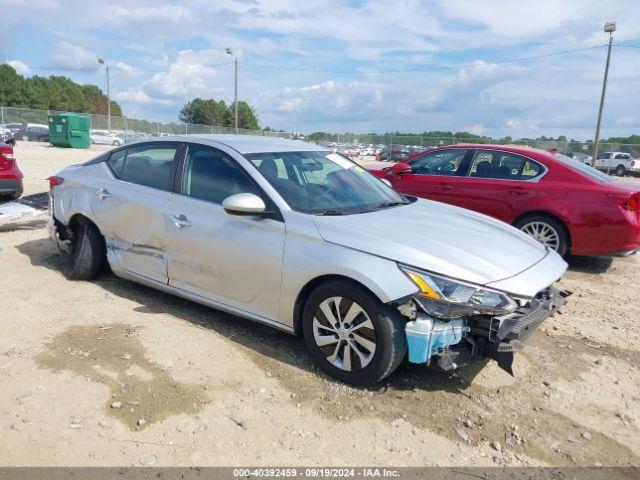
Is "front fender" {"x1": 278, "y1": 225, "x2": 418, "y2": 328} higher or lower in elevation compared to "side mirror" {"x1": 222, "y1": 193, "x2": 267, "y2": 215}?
lower

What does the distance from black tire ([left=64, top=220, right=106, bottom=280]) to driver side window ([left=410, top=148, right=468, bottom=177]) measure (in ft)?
15.5

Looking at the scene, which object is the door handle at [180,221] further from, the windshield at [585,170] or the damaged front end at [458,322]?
the windshield at [585,170]

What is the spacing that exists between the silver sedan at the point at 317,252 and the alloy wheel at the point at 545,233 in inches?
106

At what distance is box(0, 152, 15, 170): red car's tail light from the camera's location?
28.5ft

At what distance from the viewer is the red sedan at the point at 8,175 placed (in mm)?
8688

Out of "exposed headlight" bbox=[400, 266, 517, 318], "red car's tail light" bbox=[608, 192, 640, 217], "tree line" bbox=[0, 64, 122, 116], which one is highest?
"tree line" bbox=[0, 64, 122, 116]

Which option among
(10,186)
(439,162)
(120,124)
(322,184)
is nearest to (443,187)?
(439,162)

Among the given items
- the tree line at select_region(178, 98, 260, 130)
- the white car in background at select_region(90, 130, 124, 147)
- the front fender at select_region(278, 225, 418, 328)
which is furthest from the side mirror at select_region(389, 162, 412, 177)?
the tree line at select_region(178, 98, 260, 130)

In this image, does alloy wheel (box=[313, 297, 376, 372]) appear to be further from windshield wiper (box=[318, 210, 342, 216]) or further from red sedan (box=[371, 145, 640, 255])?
Answer: red sedan (box=[371, 145, 640, 255])

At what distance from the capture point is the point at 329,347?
11.7 ft

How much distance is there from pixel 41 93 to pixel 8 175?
8506 cm

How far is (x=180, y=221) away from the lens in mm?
4324

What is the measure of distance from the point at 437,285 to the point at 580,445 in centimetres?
120

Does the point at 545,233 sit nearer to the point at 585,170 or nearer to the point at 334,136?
the point at 585,170
